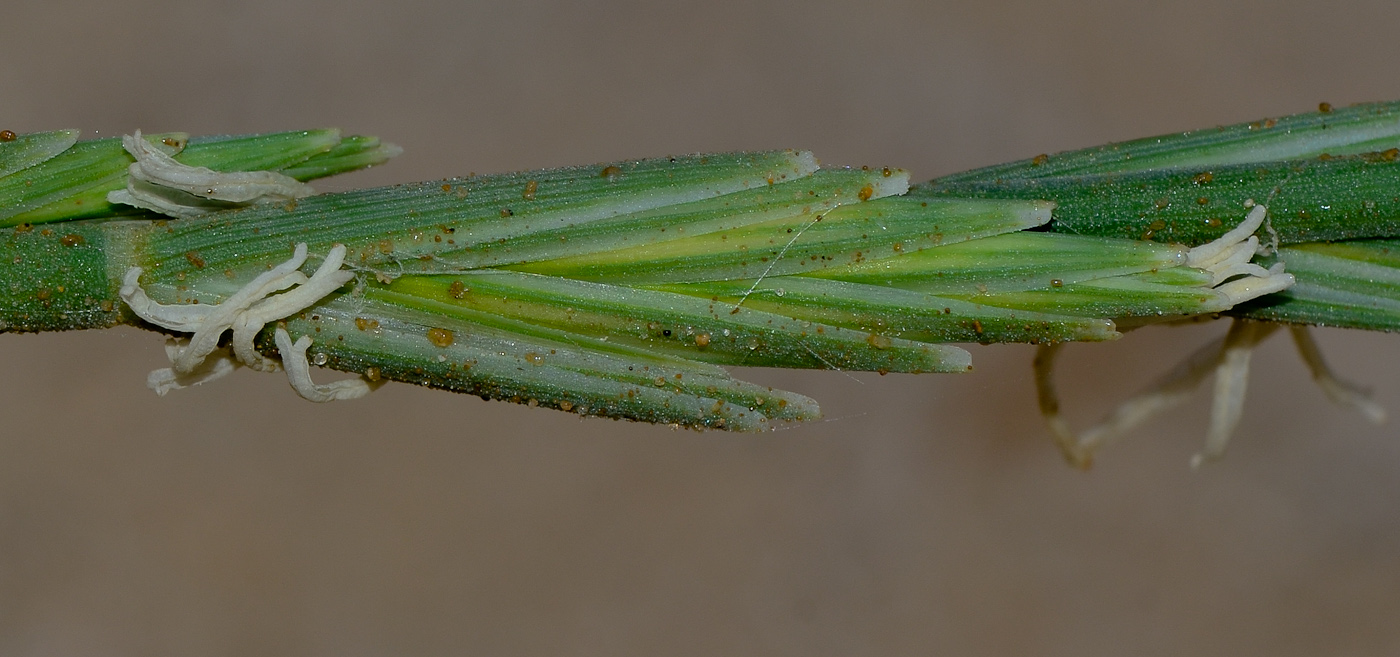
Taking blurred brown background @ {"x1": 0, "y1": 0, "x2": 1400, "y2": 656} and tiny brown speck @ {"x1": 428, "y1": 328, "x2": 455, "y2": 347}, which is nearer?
tiny brown speck @ {"x1": 428, "y1": 328, "x2": 455, "y2": 347}

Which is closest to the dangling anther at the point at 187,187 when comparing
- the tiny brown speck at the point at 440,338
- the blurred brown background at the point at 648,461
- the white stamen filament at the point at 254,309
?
the white stamen filament at the point at 254,309

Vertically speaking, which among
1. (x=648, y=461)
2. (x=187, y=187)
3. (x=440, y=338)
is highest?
(x=648, y=461)

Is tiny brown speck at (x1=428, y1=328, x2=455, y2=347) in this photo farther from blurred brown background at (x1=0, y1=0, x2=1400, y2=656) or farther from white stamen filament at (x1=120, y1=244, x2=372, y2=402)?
blurred brown background at (x1=0, y1=0, x2=1400, y2=656)

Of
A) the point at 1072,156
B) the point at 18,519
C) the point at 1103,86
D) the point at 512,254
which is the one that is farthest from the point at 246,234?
the point at 1103,86

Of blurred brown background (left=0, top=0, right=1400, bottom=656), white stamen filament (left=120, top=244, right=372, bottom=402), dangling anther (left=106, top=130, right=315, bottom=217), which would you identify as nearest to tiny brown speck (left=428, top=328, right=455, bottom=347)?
white stamen filament (left=120, top=244, right=372, bottom=402)

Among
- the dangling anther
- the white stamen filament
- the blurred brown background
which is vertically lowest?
the white stamen filament

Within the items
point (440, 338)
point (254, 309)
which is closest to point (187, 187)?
point (254, 309)

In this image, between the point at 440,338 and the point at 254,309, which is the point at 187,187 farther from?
the point at 440,338

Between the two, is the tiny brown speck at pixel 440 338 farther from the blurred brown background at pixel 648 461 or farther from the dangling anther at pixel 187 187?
the blurred brown background at pixel 648 461
